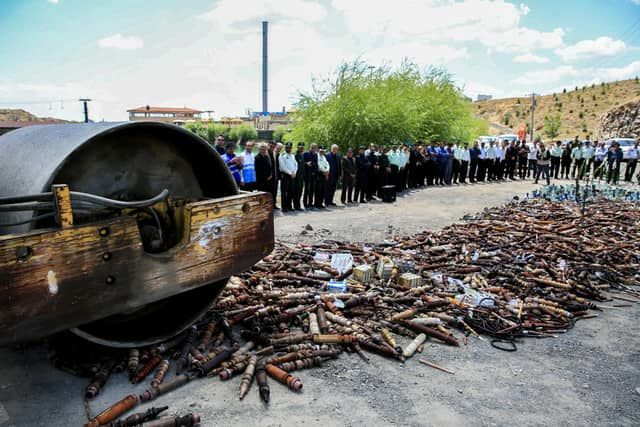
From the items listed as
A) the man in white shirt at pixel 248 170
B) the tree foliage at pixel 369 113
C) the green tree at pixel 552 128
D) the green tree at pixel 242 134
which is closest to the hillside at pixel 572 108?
the green tree at pixel 552 128

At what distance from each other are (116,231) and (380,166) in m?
13.8

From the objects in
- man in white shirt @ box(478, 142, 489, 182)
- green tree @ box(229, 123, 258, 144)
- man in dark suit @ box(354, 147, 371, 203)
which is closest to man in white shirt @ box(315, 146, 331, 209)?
man in dark suit @ box(354, 147, 371, 203)

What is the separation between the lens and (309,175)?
14.2 metres

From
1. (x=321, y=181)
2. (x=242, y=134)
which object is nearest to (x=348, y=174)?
(x=321, y=181)

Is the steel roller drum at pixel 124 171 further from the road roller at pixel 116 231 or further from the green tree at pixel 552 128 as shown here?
the green tree at pixel 552 128

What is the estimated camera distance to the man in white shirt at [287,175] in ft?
44.2

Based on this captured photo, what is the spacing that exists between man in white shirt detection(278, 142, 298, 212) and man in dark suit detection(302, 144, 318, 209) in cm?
51

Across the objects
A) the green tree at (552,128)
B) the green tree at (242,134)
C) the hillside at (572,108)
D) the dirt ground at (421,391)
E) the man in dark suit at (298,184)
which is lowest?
the dirt ground at (421,391)

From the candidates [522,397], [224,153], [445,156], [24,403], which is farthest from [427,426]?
[445,156]

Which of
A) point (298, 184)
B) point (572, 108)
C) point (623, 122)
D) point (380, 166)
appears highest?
point (572, 108)

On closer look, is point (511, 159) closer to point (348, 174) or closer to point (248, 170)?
point (348, 174)

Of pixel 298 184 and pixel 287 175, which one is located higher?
pixel 287 175

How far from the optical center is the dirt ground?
3738 mm

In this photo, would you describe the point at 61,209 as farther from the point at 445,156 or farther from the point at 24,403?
the point at 445,156
